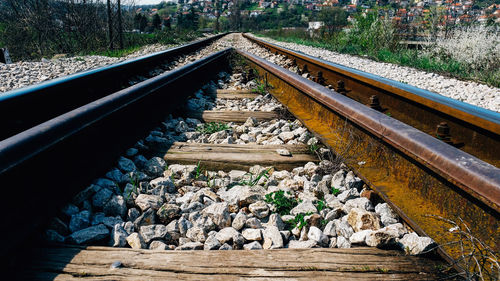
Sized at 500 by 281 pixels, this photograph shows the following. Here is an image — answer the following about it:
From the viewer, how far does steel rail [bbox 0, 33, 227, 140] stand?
7.45 ft

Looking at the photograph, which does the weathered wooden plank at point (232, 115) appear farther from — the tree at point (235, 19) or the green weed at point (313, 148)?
the tree at point (235, 19)

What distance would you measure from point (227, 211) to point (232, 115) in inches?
72.6

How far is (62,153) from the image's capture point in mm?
1586

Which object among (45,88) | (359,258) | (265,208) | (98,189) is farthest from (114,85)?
(359,258)

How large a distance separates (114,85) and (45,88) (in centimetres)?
154

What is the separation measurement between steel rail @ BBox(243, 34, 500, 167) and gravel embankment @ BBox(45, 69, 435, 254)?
2.24ft

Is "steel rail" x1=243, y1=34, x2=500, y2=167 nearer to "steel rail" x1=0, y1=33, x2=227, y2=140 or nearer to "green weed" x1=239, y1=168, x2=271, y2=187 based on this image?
"green weed" x1=239, y1=168, x2=271, y2=187

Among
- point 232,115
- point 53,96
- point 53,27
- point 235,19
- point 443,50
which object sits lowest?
point 232,115

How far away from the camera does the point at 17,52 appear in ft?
39.6

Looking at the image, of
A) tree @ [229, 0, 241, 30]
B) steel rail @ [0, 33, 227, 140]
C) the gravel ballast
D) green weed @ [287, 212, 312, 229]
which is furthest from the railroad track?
tree @ [229, 0, 241, 30]

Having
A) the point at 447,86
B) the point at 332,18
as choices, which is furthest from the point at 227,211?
the point at 332,18

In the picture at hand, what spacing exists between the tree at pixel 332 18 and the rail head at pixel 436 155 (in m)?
17.5

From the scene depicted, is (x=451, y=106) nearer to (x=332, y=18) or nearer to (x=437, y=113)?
(x=437, y=113)

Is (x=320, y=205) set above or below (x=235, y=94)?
below
